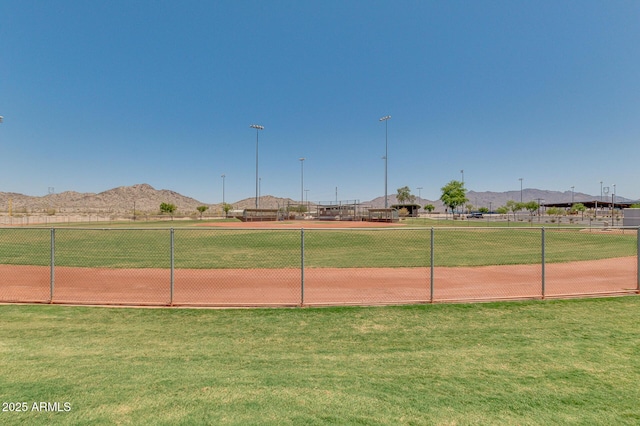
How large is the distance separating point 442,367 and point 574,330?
11.2 ft

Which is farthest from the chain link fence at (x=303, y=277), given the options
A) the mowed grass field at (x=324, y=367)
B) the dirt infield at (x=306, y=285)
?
the mowed grass field at (x=324, y=367)

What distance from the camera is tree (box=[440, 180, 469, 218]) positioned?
95.1 metres

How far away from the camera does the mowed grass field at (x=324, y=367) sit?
11.3ft

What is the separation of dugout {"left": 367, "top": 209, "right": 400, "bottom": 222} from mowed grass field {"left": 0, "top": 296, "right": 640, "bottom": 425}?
5442cm

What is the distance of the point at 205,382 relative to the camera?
403 centimetres

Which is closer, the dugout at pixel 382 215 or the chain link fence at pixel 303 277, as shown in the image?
the chain link fence at pixel 303 277

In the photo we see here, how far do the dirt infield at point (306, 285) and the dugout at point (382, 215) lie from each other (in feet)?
156

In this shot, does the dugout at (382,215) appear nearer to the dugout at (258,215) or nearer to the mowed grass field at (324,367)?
the dugout at (258,215)

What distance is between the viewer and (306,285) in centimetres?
1016

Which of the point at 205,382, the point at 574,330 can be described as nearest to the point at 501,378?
the point at 574,330

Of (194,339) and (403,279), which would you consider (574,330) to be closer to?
(403,279)

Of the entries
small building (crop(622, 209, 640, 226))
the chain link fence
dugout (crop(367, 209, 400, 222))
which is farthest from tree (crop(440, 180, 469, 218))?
the chain link fence

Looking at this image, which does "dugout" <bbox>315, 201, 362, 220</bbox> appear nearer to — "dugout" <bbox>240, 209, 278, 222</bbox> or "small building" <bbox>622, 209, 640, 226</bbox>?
"dugout" <bbox>240, 209, 278, 222</bbox>

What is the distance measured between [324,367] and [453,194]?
3950 inches
